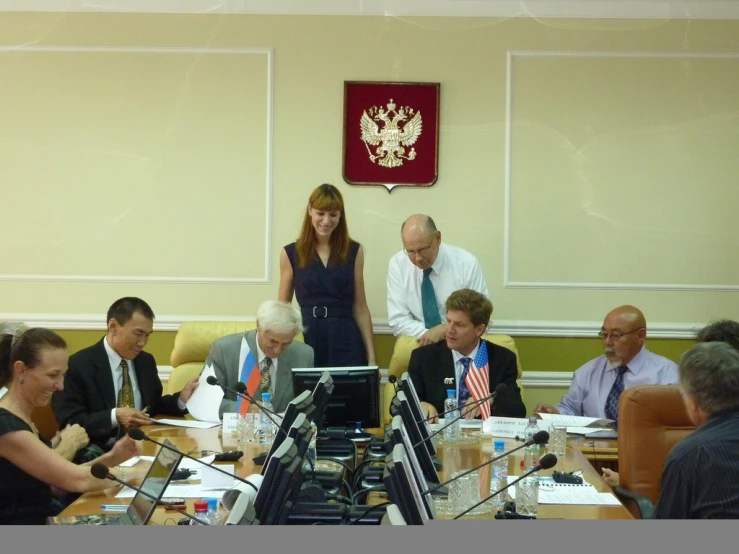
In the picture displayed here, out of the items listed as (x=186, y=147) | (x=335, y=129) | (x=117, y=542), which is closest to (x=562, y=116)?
(x=335, y=129)

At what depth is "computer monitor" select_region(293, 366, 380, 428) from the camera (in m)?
3.61

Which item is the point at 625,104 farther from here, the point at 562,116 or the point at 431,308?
the point at 431,308

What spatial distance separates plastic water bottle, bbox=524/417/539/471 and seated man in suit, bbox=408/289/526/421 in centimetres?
48

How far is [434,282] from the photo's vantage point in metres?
4.81

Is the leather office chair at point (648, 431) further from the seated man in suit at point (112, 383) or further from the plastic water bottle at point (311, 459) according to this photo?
the seated man in suit at point (112, 383)

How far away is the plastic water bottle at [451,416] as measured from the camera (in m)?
3.63

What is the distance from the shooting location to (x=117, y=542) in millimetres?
765

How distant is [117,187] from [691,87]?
348 centimetres

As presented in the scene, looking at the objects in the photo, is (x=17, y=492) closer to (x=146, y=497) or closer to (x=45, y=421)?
(x=146, y=497)

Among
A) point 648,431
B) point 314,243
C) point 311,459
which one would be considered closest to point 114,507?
point 311,459

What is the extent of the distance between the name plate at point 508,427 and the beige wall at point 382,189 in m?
1.68

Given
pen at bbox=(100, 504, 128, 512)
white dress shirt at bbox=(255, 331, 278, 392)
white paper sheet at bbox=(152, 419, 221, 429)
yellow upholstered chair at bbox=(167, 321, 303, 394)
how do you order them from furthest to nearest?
yellow upholstered chair at bbox=(167, 321, 303, 394), white dress shirt at bbox=(255, 331, 278, 392), white paper sheet at bbox=(152, 419, 221, 429), pen at bbox=(100, 504, 128, 512)

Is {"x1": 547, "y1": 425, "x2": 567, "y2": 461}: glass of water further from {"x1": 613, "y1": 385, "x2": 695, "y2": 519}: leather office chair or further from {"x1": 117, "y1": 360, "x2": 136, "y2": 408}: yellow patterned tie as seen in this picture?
{"x1": 117, "y1": 360, "x2": 136, "y2": 408}: yellow patterned tie

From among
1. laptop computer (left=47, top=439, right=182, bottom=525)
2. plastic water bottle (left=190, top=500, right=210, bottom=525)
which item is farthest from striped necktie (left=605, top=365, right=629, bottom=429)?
laptop computer (left=47, top=439, right=182, bottom=525)
